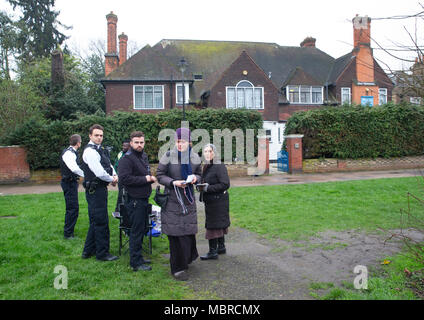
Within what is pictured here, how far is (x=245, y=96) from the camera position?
25547 mm

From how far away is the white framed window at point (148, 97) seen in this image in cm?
2480

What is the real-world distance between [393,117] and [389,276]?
56.3ft

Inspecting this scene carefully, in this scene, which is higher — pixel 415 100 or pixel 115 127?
pixel 115 127

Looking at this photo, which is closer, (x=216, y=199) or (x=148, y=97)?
(x=216, y=199)

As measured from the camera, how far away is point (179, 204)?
15.6 ft

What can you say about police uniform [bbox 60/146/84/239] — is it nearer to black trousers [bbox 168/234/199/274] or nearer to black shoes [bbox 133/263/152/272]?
black shoes [bbox 133/263/152/272]

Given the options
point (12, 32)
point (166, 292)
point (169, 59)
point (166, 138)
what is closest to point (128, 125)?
point (166, 138)

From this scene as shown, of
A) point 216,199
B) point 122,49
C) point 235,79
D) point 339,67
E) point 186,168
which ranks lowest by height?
point 216,199

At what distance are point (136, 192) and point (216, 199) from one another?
4.55 feet

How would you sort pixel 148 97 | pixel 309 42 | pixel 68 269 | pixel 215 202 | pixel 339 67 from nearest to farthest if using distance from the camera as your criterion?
pixel 68 269, pixel 215 202, pixel 148 97, pixel 339 67, pixel 309 42

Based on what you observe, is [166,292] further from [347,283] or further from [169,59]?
[169,59]

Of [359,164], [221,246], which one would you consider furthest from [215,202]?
[359,164]

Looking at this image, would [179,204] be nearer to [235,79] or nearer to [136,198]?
[136,198]
